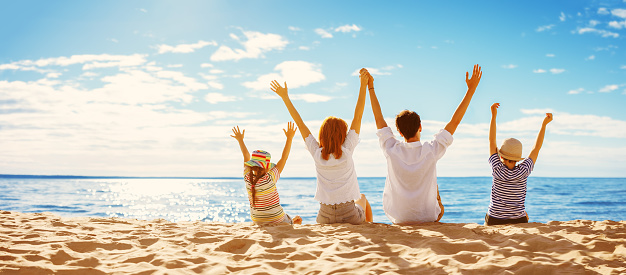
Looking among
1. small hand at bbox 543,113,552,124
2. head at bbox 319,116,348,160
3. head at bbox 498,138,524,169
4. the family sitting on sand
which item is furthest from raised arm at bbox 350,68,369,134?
small hand at bbox 543,113,552,124

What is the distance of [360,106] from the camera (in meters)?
5.20

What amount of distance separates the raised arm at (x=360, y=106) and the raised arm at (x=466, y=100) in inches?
41.0

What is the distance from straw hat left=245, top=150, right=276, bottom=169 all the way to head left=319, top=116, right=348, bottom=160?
0.73 meters

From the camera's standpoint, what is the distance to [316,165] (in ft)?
16.9

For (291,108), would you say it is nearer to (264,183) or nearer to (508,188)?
(264,183)

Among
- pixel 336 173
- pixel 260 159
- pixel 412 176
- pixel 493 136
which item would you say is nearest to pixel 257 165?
pixel 260 159

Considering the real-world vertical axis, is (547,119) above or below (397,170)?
above

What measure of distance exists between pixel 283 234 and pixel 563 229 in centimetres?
291

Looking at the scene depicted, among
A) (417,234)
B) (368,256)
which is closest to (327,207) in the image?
(417,234)

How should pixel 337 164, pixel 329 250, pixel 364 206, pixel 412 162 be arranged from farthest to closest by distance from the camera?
pixel 364 206 < pixel 337 164 < pixel 412 162 < pixel 329 250

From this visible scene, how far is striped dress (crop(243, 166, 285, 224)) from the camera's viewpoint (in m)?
5.32

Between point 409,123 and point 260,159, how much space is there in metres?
1.85

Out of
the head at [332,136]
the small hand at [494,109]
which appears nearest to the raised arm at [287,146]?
the head at [332,136]

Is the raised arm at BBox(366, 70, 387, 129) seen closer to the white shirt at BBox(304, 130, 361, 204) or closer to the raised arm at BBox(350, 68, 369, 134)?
the raised arm at BBox(350, 68, 369, 134)
